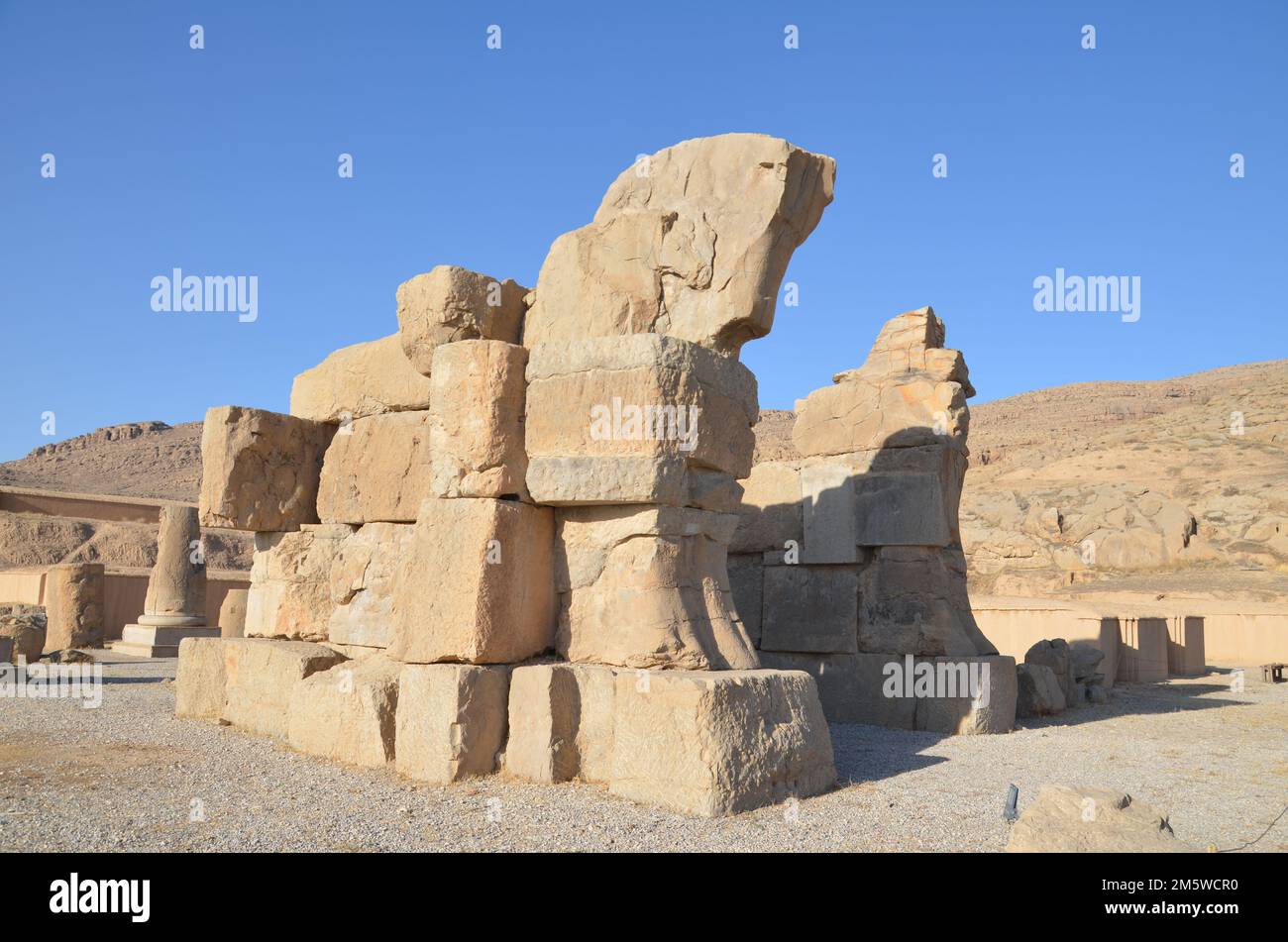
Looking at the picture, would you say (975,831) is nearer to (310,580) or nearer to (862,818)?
(862,818)

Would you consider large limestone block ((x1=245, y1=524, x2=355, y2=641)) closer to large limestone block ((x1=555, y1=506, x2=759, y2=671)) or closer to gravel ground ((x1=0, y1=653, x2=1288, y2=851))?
gravel ground ((x1=0, y1=653, x2=1288, y2=851))

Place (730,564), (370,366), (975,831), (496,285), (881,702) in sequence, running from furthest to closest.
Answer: (730,564)
(881,702)
(370,366)
(496,285)
(975,831)

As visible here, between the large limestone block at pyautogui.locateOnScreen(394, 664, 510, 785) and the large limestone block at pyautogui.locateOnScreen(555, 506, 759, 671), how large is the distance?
1.73 ft

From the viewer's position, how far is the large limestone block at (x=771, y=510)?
840cm

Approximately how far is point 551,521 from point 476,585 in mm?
650

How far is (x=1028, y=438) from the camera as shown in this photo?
40.7 meters

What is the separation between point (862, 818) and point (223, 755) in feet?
12.1

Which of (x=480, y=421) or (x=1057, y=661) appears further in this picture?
(x=1057, y=661)

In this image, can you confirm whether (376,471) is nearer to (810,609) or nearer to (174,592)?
(810,609)

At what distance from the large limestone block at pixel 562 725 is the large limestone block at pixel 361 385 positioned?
7.70 feet

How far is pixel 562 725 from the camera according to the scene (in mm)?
4828

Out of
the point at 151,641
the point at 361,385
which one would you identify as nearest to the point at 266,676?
the point at 361,385

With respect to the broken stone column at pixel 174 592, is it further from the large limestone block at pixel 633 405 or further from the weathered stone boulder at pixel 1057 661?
the weathered stone boulder at pixel 1057 661

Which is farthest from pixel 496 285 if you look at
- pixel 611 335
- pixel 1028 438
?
pixel 1028 438
